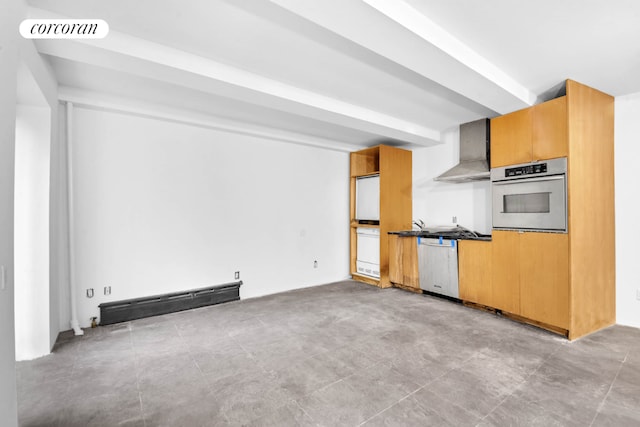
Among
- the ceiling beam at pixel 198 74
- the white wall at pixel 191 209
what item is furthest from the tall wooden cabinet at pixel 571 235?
the white wall at pixel 191 209

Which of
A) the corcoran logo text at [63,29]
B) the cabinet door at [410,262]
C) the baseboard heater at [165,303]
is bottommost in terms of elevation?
the baseboard heater at [165,303]

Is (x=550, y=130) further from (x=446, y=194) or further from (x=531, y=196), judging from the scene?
(x=446, y=194)

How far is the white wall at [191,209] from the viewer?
10.8ft

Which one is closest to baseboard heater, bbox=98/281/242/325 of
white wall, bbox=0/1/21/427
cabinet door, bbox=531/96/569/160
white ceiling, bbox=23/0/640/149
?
white wall, bbox=0/1/21/427

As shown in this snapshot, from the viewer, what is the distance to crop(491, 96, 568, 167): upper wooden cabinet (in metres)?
2.89

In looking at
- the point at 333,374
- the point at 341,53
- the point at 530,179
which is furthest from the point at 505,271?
the point at 341,53

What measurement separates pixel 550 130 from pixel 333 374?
10.6ft

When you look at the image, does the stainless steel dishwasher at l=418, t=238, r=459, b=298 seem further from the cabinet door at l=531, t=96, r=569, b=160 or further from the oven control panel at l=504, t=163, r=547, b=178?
the cabinet door at l=531, t=96, r=569, b=160

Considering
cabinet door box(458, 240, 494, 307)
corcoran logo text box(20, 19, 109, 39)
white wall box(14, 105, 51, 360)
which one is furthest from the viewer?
cabinet door box(458, 240, 494, 307)

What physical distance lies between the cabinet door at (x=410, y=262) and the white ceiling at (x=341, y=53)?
2135mm

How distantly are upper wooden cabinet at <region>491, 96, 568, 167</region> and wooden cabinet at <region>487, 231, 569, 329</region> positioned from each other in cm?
87

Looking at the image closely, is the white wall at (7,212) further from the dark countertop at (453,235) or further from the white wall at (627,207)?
the white wall at (627,207)

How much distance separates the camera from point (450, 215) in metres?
4.77

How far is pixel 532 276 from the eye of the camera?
3109 mm
